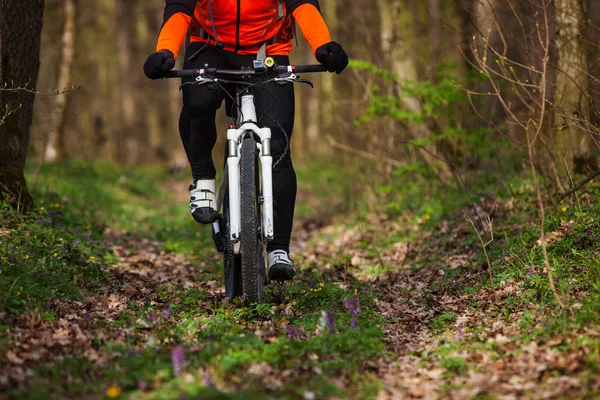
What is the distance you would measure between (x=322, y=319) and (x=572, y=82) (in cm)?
349

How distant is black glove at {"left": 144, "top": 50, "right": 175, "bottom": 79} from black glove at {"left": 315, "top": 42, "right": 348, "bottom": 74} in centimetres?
96

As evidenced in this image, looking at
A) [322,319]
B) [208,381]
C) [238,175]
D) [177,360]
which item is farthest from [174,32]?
[208,381]

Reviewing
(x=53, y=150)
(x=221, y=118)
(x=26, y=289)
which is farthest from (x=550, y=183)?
(x=221, y=118)

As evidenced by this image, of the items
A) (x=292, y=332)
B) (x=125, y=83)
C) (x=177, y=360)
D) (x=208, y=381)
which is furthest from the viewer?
(x=125, y=83)

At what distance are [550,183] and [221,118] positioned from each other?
65.1ft

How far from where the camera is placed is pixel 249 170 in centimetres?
428

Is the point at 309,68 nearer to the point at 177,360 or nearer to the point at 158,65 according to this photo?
the point at 158,65

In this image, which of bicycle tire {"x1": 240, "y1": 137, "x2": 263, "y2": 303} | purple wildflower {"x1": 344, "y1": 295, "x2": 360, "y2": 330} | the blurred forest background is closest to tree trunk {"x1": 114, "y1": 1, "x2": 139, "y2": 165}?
the blurred forest background

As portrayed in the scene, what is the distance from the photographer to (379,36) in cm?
Answer: 1007

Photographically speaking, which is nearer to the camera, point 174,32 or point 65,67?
point 174,32

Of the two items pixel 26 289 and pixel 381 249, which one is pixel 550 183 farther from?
pixel 26 289

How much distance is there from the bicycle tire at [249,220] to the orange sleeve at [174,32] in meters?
0.81

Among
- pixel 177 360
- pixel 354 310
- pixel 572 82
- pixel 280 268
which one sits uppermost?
pixel 572 82

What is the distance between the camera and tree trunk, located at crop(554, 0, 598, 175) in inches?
226
